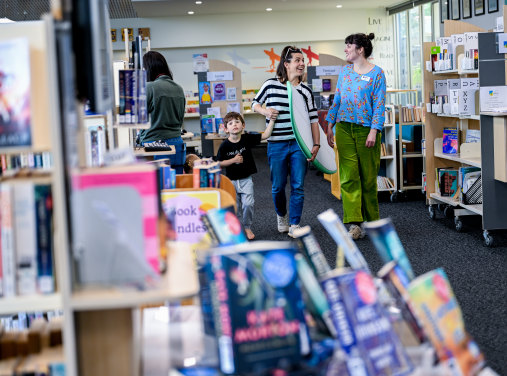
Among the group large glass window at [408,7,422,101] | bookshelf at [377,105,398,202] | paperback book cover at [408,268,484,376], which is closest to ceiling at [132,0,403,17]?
large glass window at [408,7,422,101]

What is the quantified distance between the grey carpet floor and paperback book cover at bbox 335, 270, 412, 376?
65.7 inches

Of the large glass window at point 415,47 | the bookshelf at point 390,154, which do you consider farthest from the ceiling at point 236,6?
the bookshelf at point 390,154

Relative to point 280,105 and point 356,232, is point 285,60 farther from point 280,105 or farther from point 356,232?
point 356,232

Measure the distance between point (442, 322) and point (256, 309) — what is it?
470 millimetres

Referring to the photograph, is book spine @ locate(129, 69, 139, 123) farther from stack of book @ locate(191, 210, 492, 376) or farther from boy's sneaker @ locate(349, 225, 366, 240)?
boy's sneaker @ locate(349, 225, 366, 240)

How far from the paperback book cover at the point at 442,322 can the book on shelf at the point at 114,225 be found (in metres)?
0.64

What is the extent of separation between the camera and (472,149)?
20.2ft

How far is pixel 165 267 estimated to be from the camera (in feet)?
5.76

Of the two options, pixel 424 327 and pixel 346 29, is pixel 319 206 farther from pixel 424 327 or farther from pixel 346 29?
pixel 346 29

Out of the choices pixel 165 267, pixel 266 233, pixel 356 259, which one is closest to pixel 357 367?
A: pixel 356 259

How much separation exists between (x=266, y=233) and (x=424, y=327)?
4696 mm

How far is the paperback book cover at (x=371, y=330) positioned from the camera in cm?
157

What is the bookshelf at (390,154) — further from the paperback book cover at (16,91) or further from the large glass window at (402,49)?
the large glass window at (402,49)

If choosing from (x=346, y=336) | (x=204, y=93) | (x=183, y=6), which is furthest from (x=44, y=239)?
(x=183, y=6)
